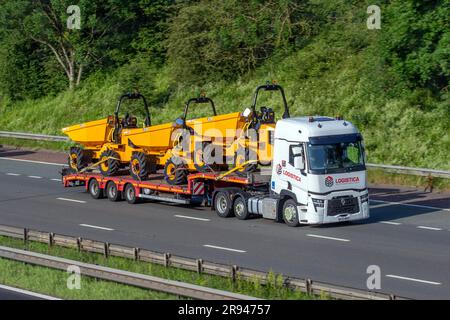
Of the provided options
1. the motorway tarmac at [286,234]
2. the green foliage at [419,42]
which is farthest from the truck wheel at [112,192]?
the green foliage at [419,42]

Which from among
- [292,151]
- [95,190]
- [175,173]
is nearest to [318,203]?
[292,151]

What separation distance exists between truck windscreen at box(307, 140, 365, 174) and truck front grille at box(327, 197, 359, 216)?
0.75 metres

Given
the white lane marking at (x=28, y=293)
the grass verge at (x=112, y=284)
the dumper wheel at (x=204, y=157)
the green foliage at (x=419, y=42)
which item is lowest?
the white lane marking at (x=28, y=293)

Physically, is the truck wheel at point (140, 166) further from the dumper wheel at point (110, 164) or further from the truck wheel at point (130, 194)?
the dumper wheel at point (110, 164)

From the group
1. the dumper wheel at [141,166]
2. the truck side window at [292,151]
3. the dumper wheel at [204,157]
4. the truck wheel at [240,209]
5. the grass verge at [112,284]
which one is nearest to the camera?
the grass verge at [112,284]

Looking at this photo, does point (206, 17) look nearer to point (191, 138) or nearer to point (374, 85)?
point (374, 85)

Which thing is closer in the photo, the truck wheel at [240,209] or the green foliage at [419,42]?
the truck wheel at [240,209]

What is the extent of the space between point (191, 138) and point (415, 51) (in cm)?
1144

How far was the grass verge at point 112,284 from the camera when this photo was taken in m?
17.2

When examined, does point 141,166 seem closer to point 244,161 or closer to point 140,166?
point 140,166

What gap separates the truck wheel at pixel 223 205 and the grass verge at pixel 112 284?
22.9ft

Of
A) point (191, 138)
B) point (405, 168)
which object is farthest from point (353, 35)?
point (191, 138)

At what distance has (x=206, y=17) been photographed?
46.2m

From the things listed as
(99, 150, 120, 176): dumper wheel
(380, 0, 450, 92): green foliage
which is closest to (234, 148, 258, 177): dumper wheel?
(99, 150, 120, 176): dumper wheel
